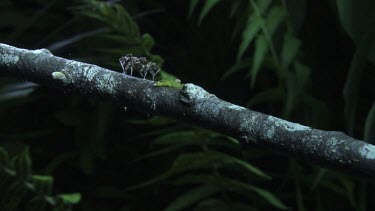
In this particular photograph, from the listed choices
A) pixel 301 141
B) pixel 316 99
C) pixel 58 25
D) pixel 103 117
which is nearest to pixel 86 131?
pixel 103 117

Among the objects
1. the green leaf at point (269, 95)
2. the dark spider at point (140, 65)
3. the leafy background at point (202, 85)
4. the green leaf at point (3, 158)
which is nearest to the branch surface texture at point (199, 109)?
the dark spider at point (140, 65)

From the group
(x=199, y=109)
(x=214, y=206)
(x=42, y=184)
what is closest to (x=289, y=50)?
(x=214, y=206)

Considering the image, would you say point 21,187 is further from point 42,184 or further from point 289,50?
point 289,50

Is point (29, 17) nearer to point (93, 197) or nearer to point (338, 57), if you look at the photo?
point (93, 197)

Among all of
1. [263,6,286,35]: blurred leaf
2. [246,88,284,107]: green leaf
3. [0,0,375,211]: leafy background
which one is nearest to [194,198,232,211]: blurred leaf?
[0,0,375,211]: leafy background

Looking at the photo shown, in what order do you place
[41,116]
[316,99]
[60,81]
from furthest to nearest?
1. [41,116]
2. [316,99]
3. [60,81]

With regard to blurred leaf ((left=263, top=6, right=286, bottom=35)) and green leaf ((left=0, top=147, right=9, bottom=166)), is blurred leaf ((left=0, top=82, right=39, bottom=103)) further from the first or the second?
blurred leaf ((left=263, top=6, right=286, bottom=35))

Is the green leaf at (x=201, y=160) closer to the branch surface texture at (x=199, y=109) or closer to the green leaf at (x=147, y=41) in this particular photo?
the green leaf at (x=147, y=41)
